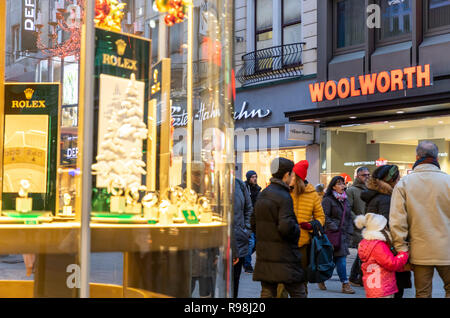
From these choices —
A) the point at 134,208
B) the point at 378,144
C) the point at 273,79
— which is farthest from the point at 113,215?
the point at 273,79

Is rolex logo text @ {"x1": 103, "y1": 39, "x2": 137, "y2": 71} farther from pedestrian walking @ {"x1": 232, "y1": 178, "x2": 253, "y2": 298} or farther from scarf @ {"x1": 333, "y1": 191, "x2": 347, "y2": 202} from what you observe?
scarf @ {"x1": 333, "y1": 191, "x2": 347, "y2": 202}

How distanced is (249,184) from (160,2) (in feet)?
28.1

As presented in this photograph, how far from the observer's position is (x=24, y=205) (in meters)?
3.90

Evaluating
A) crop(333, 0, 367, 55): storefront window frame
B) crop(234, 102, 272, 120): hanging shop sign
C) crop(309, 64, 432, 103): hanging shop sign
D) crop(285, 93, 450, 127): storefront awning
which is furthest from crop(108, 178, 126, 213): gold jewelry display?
crop(234, 102, 272, 120): hanging shop sign

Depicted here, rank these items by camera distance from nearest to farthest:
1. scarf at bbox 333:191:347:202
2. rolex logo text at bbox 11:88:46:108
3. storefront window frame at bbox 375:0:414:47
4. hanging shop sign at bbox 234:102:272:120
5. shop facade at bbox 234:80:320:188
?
rolex logo text at bbox 11:88:46:108, scarf at bbox 333:191:347:202, storefront window frame at bbox 375:0:414:47, shop facade at bbox 234:80:320:188, hanging shop sign at bbox 234:102:272:120

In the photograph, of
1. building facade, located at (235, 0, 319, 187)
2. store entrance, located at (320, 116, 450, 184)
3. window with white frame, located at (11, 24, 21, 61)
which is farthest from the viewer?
building facade, located at (235, 0, 319, 187)

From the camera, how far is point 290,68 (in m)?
20.0

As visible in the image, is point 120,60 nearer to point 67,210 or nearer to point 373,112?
point 67,210

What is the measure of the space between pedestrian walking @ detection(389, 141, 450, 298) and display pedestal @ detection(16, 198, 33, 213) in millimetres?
3247

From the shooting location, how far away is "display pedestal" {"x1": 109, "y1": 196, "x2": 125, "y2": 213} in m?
3.26

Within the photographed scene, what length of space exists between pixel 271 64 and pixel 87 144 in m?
17.8

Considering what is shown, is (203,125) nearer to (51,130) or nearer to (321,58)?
(51,130)
